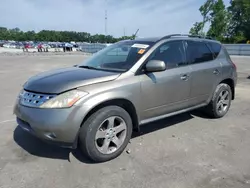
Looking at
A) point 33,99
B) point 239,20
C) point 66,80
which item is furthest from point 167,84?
point 239,20

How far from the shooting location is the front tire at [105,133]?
322 cm

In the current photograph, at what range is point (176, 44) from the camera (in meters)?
4.36

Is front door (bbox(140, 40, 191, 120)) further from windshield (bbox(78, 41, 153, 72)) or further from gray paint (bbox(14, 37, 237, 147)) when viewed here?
windshield (bbox(78, 41, 153, 72))

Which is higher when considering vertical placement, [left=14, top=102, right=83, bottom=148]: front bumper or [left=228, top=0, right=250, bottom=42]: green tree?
[left=228, top=0, right=250, bottom=42]: green tree

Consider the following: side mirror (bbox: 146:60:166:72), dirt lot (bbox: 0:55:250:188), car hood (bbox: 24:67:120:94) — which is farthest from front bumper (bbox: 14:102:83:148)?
side mirror (bbox: 146:60:166:72)

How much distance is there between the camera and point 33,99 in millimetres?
3258

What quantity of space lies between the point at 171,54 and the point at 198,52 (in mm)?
800

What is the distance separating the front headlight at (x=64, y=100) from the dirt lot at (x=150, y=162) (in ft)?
2.82

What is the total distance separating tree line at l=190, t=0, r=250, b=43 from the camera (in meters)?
59.6

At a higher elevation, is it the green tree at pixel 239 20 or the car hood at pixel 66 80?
the green tree at pixel 239 20

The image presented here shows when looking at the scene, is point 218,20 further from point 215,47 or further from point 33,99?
point 33,99

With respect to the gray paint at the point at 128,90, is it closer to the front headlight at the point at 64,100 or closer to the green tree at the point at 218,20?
the front headlight at the point at 64,100

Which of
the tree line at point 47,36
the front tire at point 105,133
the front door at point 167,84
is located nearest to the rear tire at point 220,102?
the front door at point 167,84

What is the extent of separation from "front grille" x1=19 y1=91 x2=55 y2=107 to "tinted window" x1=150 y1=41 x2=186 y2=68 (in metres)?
1.76
